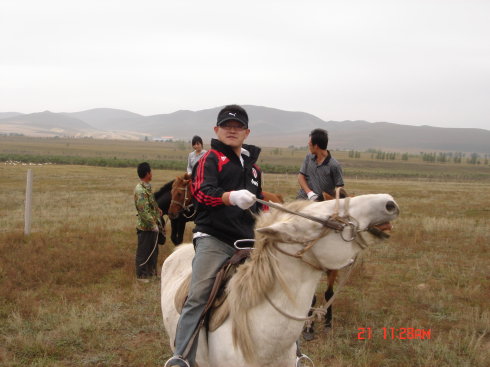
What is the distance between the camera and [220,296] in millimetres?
3166

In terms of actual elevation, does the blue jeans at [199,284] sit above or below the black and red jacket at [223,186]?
below

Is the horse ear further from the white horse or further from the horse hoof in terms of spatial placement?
the horse hoof

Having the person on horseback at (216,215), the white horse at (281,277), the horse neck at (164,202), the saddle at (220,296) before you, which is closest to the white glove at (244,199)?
the white horse at (281,277)

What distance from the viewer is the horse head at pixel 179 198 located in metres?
9.19

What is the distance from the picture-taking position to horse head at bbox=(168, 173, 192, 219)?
9188 millimetres

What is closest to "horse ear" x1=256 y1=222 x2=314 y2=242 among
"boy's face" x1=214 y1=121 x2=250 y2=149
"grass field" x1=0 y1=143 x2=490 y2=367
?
"boy's face" x1=214 y1=121 x2=250 y2=149

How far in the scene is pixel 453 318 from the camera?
684cm

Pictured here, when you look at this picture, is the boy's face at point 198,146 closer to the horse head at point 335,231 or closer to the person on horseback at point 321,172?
the person on horseback at point 321,172

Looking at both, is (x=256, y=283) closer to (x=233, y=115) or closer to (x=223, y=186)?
(x=223, y=186)

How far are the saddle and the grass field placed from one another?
102 inches

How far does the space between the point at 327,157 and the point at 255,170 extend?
283 cm

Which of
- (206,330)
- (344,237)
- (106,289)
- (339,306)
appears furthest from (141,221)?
(344,237)

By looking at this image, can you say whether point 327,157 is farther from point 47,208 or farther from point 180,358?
point 47,208

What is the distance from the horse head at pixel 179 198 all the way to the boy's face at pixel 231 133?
597 centimetres
